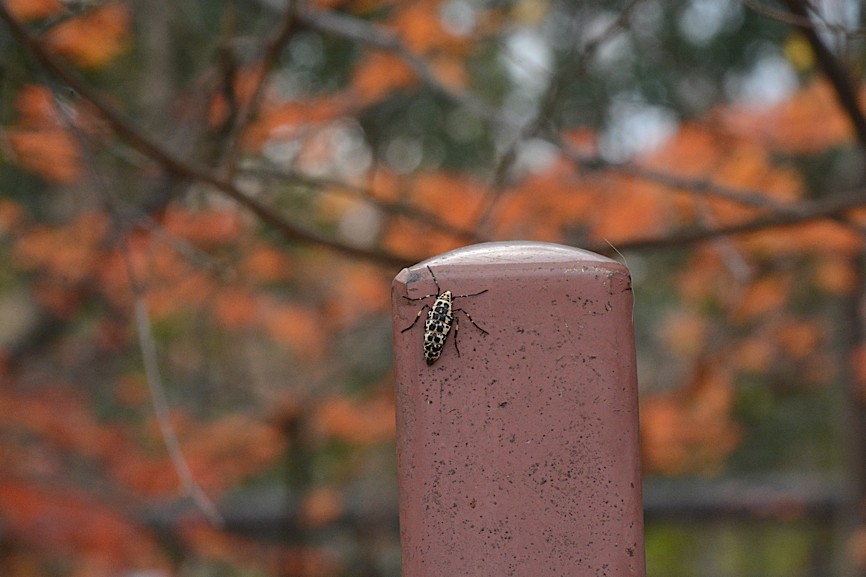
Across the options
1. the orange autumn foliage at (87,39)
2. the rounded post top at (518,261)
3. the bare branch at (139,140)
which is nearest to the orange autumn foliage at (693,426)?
the orange autumn foliage at (87,39)

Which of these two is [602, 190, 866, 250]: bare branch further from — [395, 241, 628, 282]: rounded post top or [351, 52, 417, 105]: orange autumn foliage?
[351, 52, 417, 105]: orange autumn foliage

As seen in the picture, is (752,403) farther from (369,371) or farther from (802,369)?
(369,371)

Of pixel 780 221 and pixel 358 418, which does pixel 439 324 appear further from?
pixel 358 418

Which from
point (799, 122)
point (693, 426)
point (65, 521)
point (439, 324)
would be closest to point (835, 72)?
point (439, 324)

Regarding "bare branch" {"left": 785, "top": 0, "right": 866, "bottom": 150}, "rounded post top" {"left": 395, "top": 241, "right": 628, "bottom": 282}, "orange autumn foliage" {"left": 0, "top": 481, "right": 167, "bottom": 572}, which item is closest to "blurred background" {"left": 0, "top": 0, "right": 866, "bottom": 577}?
"orange autumn foliage" {"left": 0, "top": 481, "right": 167, "bottom": 572}

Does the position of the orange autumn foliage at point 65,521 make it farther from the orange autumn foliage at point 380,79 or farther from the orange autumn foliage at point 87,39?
the orange autumn foliage at point 380,79

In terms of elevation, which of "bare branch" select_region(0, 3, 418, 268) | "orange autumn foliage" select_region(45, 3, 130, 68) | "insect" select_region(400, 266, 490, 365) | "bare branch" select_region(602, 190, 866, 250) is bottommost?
"insect" select_region(400, 266, 490, 365)

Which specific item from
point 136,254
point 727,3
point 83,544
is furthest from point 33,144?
point 727,3
